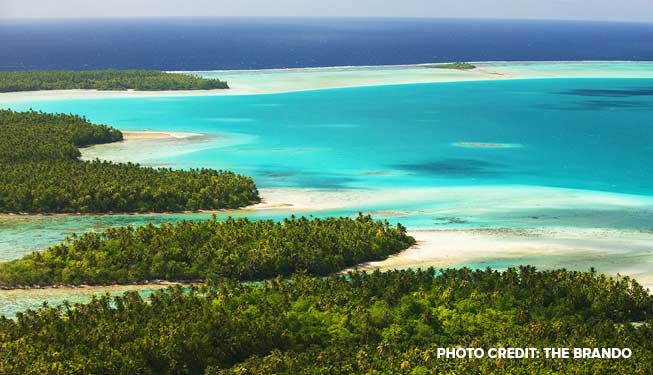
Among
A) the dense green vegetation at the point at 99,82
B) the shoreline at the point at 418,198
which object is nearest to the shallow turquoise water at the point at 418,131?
the shoreline at the point at 418,198

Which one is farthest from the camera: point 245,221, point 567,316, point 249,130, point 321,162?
point 249,130

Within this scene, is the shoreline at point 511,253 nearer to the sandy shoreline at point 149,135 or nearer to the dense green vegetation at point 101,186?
the dense green vegetation at point 101,186

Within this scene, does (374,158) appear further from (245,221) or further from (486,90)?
(486,90)

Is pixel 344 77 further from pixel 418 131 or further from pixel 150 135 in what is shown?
pixel 150 135

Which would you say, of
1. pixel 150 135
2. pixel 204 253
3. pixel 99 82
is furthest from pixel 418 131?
pixel 204 253

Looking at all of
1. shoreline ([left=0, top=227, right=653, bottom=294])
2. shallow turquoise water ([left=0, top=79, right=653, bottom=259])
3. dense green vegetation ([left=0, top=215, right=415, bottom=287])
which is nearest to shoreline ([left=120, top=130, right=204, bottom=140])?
shallow turquoise water ([left=0, top=79, right=653, bottom=259])

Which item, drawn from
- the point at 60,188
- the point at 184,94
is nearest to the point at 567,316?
the point at 60,188
